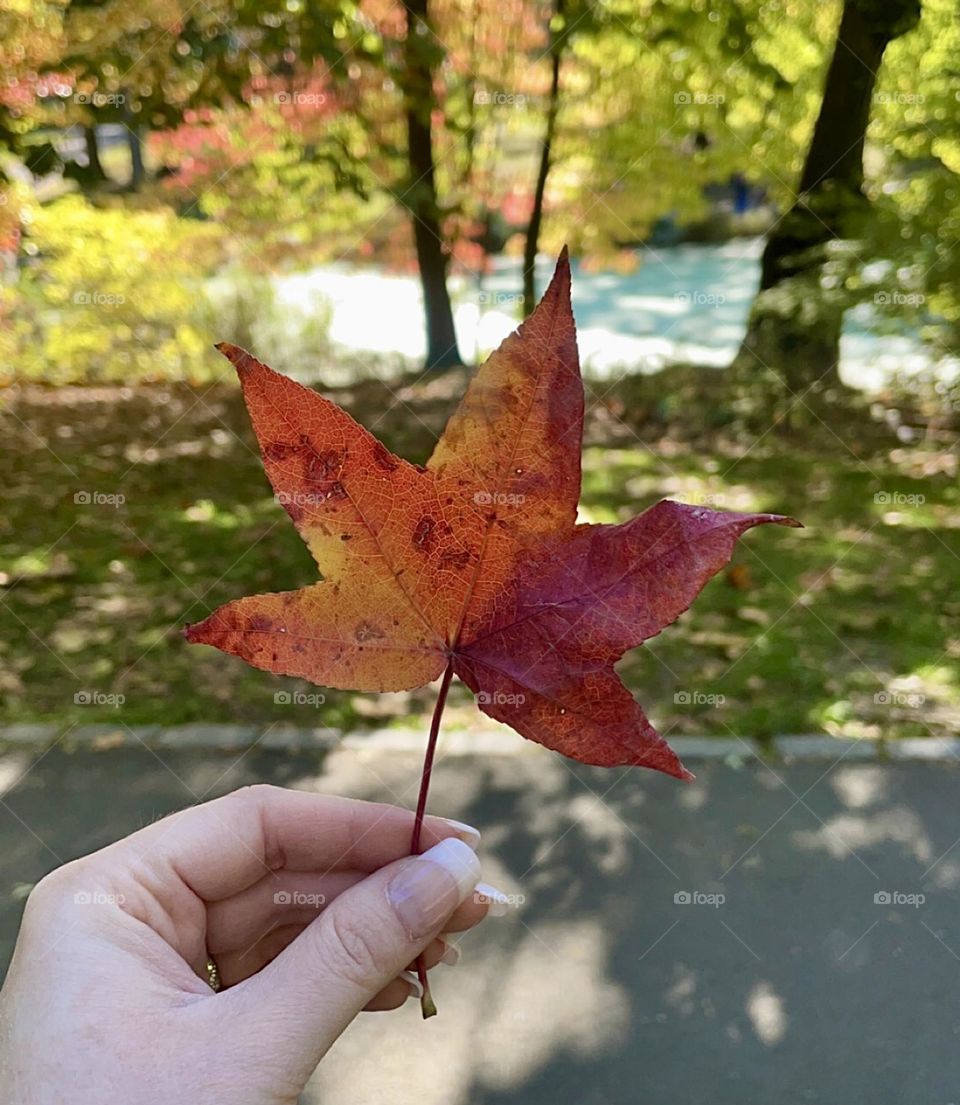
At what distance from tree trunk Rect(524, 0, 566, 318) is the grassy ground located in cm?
124

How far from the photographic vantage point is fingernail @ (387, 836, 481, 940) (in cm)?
134

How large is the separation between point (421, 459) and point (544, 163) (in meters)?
2.86

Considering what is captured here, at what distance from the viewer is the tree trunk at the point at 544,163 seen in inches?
265

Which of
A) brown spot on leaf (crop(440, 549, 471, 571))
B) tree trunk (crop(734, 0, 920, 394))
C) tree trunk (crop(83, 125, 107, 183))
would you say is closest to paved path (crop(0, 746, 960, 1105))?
brown spot on leaf (crop(440, 549, 471, 571))

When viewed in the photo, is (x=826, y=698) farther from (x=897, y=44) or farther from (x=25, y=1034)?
(x=897, y=44)

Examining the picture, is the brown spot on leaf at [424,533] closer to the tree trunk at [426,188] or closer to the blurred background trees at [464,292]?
the blurred background trees at [464,292]

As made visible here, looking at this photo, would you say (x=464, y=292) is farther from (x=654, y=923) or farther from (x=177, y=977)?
(x=177, y=977)

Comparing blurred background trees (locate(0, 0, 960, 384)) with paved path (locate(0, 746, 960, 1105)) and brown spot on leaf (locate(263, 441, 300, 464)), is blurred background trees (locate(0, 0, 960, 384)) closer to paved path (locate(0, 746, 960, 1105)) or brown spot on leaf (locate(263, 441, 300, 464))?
paved path (locate(0, 746, 960, 1105))

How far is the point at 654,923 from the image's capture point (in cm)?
362

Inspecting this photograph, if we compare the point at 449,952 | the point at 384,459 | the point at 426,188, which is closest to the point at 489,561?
the point at 384,459

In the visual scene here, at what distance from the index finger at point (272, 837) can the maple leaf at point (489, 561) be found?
593 mm

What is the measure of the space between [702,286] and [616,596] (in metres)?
14.0

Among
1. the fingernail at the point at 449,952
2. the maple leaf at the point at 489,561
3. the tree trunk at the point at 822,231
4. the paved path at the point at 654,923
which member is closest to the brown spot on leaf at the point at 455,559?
the maple leaf at the point at 489,561

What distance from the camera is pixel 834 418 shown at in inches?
301
